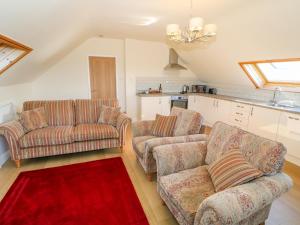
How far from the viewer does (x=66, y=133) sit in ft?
9.21

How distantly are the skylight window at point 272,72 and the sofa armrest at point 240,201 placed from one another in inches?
103

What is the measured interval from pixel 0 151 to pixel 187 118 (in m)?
2.91

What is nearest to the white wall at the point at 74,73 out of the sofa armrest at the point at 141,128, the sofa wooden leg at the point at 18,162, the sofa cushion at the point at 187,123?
the sofa wooden leg at the point at 18,162

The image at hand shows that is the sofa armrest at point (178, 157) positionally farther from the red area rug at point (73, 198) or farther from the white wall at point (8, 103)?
the white wall at point (8, 103)

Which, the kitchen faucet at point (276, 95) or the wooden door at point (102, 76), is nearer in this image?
the kitchen faucet at point (276, 95)

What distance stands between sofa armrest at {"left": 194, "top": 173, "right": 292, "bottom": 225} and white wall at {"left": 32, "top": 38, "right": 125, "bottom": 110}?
4.40m

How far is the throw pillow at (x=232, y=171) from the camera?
1.37 metres

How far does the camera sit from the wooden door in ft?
15.6

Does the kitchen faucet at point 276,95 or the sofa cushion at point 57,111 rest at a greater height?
the kitchen faucet at point 276,95

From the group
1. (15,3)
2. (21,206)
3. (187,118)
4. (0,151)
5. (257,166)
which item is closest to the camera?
(15,3)

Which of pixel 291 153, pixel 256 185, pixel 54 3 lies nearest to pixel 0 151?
pixel 54 3

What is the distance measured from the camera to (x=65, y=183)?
2285mm

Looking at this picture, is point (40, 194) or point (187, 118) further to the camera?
point (187, 118)

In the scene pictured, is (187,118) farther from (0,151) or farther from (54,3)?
(0,151)
